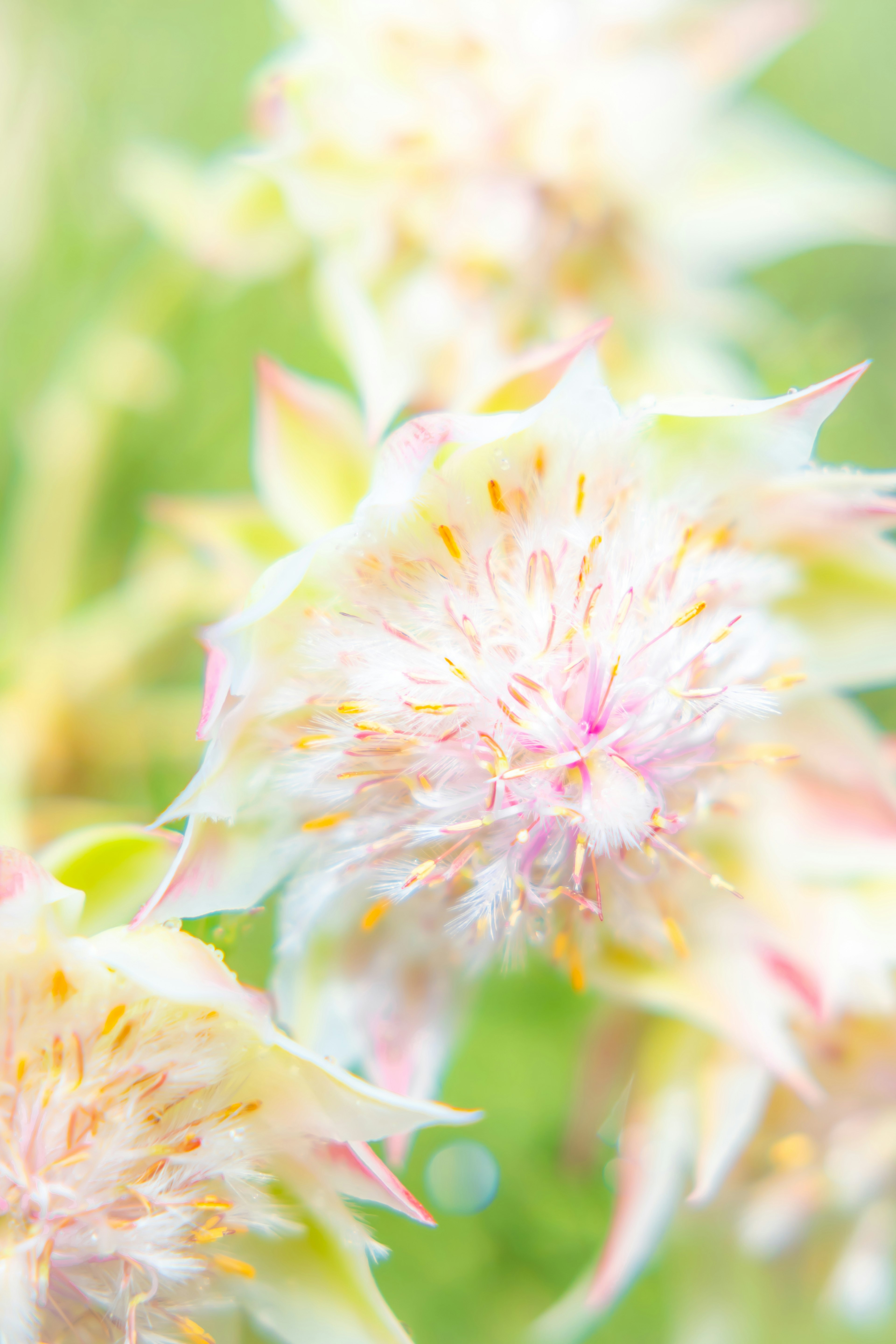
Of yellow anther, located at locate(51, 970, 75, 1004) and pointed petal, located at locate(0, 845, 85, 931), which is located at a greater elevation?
pointed petal, located at locate(0, 845, 85, 931)

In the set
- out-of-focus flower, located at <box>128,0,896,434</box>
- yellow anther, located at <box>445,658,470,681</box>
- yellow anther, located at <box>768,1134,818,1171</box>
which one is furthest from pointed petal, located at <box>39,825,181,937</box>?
yellow anther, located at <box>768,1134,818,1171</box>

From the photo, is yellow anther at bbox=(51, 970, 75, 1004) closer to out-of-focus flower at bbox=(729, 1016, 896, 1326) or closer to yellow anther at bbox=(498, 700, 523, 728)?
yellow anther at bbox=(498, 700, 523, 728)

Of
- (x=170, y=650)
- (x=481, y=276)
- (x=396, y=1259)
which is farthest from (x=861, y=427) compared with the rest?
(x=396, y=1259)

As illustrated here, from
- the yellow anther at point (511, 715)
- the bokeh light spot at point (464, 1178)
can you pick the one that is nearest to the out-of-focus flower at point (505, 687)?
the yellow anther at point (511, 715)

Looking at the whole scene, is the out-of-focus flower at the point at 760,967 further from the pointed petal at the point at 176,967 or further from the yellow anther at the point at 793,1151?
the pointed petal at the point at 176,967

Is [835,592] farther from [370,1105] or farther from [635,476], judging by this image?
Answer: [370,1105]

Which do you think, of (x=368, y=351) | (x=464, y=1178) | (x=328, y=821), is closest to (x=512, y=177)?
(x=368, y=351)
